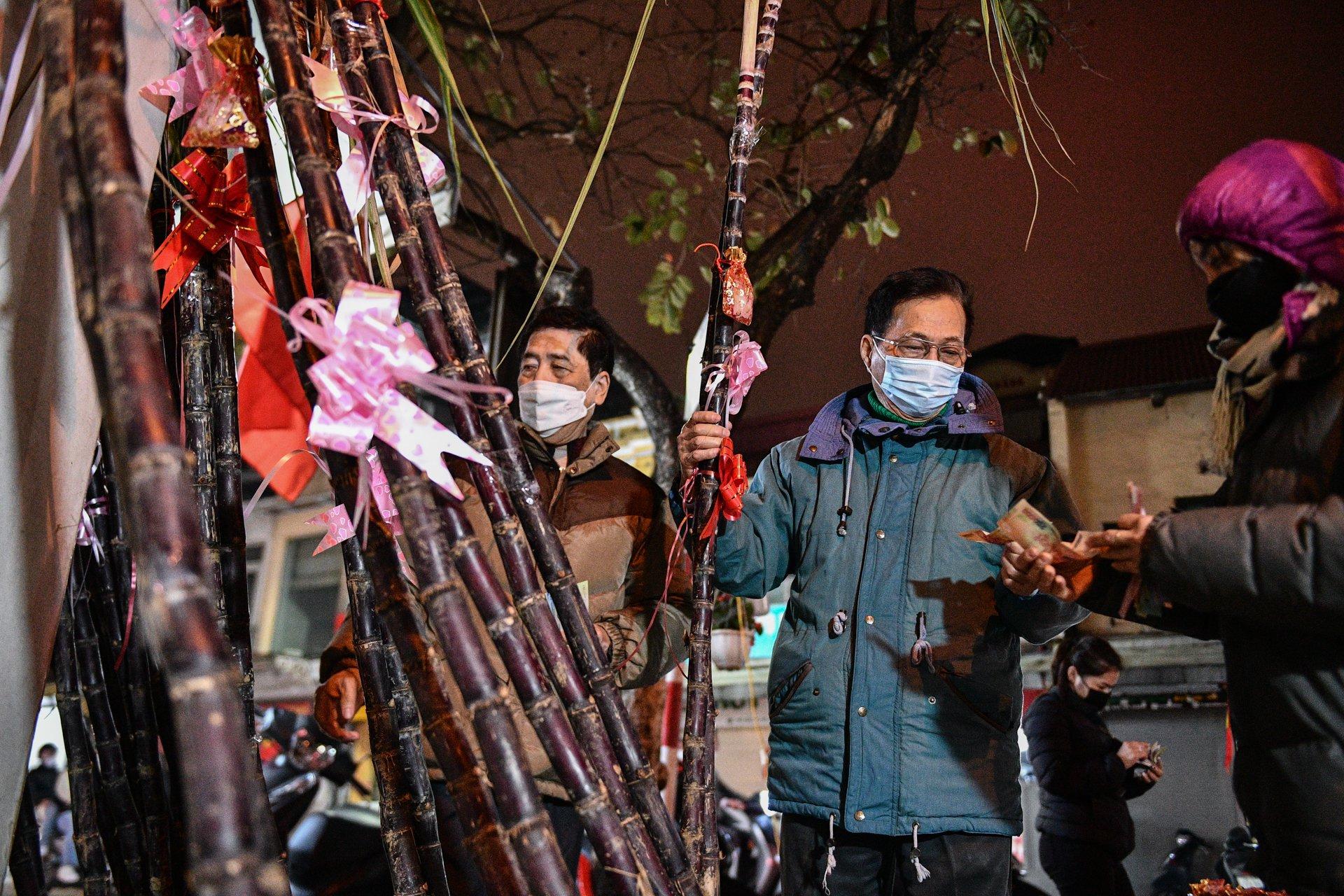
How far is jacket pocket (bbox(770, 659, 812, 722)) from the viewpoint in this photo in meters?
2.32

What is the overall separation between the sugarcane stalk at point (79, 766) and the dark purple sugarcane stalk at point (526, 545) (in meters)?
0.83

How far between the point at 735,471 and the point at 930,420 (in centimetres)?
62

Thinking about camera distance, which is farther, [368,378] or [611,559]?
[611,559]

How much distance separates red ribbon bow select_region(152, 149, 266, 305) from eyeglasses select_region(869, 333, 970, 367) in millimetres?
1477

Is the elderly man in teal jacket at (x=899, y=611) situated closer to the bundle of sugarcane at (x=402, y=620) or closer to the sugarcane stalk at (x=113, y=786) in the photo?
the bundle of sugarcane at (x=402, y=620)

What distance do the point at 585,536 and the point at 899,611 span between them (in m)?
0.84

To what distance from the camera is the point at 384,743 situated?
156cm

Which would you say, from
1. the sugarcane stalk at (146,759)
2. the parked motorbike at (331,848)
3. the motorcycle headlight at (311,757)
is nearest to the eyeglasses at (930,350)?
the sugarcane stalk at (146,759)

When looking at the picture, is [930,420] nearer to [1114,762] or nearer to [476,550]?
[476,550]

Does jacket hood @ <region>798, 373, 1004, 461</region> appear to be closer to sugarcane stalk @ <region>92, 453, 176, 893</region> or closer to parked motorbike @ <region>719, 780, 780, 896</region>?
sugarcane stalk @ <region>92, 453, 176, 893</region>

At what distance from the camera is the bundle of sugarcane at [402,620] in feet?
3.77

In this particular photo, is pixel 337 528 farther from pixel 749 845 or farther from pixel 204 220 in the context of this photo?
pixel 749 845

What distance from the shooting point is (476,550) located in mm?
1240

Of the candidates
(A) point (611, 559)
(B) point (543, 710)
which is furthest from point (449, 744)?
(A) point (611, 559)
